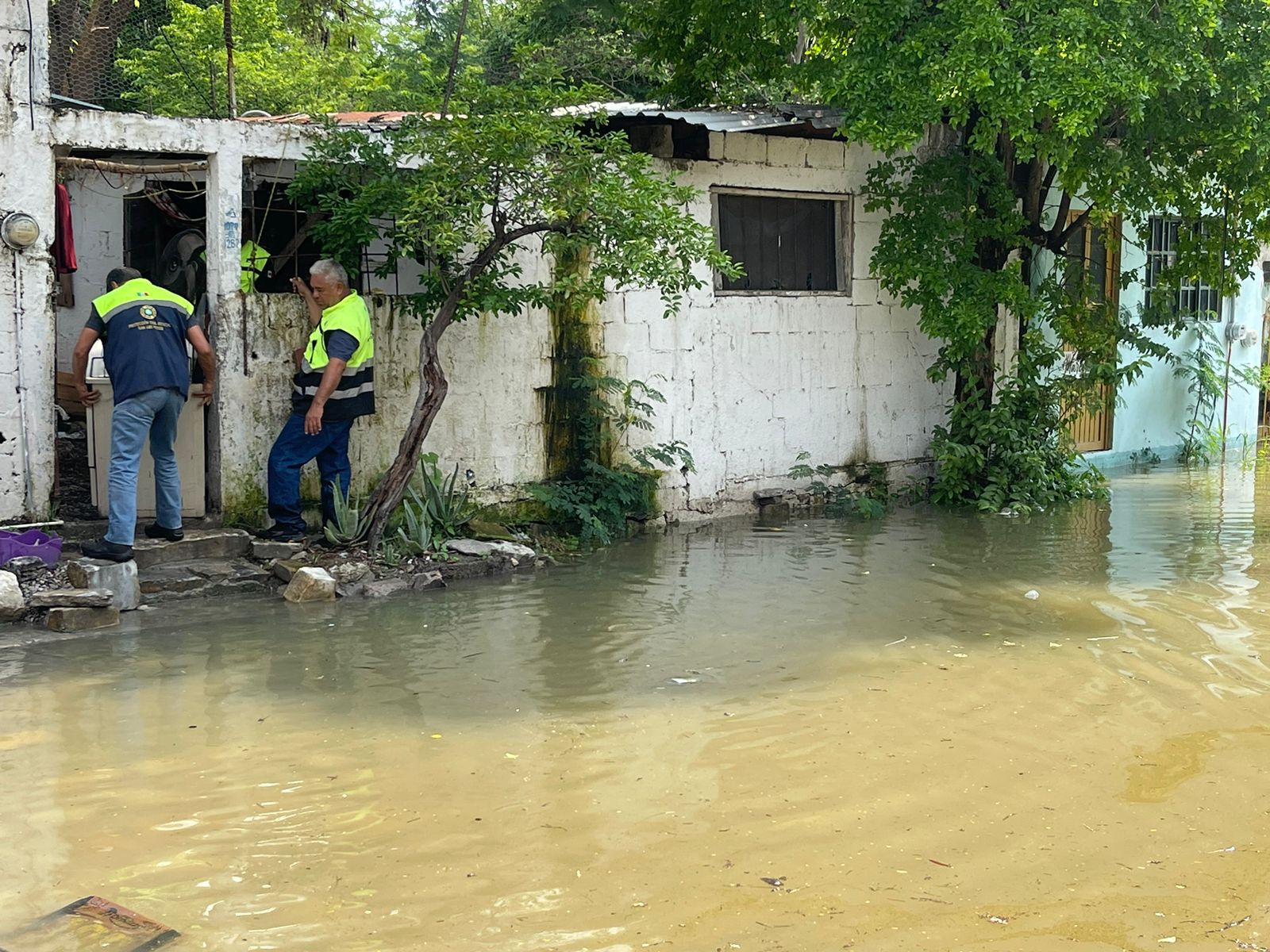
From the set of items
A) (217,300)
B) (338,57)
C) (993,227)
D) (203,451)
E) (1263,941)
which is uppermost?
(338,57)

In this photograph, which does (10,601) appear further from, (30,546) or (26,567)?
(30,546)

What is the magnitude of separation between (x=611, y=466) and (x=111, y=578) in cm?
387

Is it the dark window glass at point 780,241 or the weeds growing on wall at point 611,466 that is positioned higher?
the dark window glass at point 780,241

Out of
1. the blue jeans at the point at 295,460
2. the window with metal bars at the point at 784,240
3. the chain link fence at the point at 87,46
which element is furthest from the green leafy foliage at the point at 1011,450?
the chain link fence at the point at 87,46

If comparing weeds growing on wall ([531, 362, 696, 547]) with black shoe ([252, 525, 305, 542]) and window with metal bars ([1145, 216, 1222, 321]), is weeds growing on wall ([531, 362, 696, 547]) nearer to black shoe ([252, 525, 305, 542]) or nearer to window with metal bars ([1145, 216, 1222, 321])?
black shoe ([252, 525, 305, 542])

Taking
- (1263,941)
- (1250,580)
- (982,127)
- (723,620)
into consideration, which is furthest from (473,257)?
(1263,941)

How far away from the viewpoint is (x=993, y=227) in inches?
428

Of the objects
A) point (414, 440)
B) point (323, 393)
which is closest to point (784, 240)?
point (414, 440)

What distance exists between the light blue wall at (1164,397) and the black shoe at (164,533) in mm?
9422

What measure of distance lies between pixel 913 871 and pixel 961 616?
337 centimetres

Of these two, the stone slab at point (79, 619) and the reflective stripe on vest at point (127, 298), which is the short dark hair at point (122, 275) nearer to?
the reflective stripe on vest at point (127, 298)

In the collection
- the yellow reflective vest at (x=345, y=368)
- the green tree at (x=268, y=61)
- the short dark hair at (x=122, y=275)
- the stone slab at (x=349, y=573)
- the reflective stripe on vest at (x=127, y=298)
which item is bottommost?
the stone slab at (x=349, y=573)

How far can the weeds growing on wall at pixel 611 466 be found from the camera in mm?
9406

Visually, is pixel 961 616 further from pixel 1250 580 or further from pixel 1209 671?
pixel 1250 580
